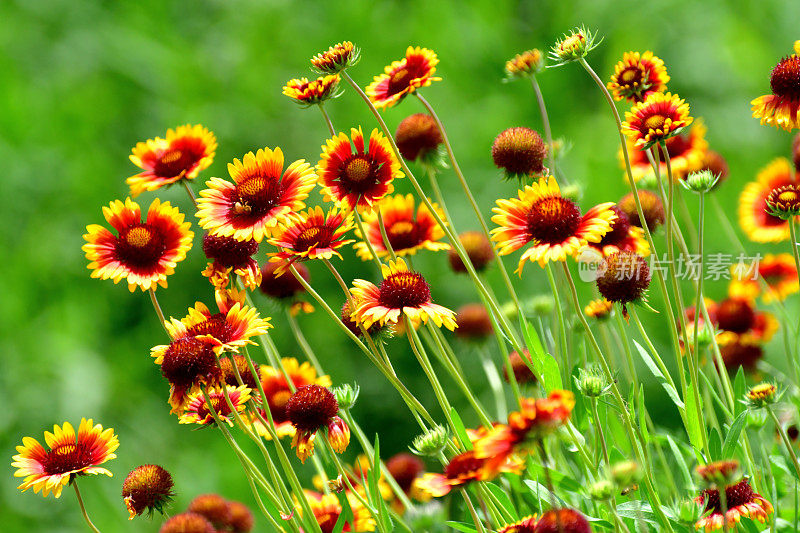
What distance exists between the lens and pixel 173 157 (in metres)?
0.98

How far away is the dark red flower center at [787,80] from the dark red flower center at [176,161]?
0.68 m

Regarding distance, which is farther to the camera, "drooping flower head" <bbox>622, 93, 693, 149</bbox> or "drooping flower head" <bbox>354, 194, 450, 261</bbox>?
"drooping flower head" <bbox>354, 194, 450, 261</bbox>

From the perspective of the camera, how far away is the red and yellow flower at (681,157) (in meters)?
Answer: 1.09

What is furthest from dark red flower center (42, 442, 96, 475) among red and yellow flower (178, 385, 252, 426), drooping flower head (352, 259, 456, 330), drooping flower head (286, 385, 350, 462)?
drooping flower head (352, 259, 456, 330)

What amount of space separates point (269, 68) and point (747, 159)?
164 cm

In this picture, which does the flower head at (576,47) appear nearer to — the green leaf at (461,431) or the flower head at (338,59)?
the flower head at (338,59)

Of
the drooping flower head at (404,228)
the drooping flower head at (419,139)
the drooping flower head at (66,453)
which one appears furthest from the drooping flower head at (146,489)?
the drooping flower head at (419,139)

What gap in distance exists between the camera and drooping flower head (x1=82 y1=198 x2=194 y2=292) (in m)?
0.87

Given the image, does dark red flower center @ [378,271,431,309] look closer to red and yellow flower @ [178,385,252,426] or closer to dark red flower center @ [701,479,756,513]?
red and yellow flower @ [178,385,252,426]

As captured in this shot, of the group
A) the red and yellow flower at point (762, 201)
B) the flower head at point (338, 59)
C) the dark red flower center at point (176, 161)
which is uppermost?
the flower head at point (338, 59)

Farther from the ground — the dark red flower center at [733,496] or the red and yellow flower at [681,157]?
the red and yellow flower at [681,157]

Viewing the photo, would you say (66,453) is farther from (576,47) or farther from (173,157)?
(576,47)

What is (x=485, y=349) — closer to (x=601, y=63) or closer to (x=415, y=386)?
(x=415, y=386)

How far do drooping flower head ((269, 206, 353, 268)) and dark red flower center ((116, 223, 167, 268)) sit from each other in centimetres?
13
